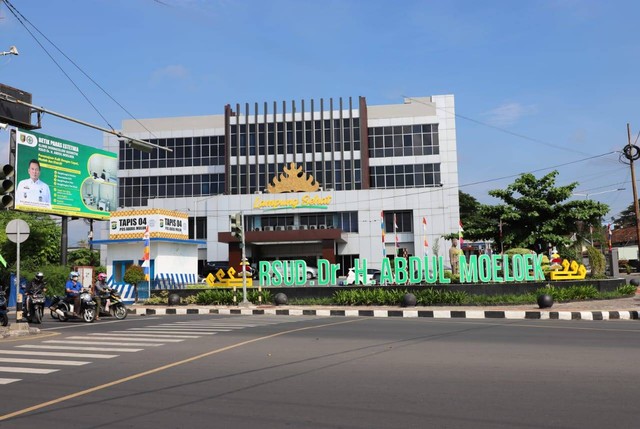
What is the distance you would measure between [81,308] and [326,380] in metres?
11.9

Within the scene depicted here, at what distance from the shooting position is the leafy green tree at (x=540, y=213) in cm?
2850

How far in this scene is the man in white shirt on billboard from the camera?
23.3 meters

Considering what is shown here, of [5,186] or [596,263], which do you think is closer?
[5,186]

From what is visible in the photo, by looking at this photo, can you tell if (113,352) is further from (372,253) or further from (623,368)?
(372,253)

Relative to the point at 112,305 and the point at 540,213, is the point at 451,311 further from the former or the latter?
the point at 540,213

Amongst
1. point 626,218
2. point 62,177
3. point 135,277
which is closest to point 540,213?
point 135,277

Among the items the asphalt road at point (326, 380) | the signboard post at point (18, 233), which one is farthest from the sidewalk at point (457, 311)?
the signboard post at point (18, 233)

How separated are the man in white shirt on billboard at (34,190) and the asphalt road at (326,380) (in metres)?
12.9

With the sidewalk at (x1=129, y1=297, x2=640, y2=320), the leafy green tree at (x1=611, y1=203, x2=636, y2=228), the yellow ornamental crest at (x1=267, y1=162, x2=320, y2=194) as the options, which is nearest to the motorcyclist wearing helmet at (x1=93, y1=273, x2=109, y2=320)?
the sidewalk at (x1=129, y1=297, x2=640, y2=320)

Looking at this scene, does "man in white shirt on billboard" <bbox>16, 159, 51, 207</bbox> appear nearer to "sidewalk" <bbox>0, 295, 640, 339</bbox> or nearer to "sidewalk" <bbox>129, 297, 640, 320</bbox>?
"sidewalk" <bbox>0, 295, 640, 339</bbox>

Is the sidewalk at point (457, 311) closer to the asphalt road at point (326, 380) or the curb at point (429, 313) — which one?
the curb at point (429, 313)

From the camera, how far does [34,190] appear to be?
934 inches

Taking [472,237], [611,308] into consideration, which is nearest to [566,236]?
[472,237]

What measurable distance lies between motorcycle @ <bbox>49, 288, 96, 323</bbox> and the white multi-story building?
33.3 m
